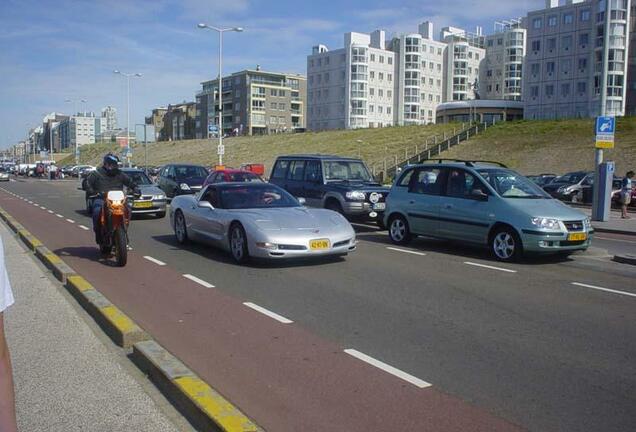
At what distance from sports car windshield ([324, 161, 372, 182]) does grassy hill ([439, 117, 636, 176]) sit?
31022mm

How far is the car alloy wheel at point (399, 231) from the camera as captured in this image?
12.8m

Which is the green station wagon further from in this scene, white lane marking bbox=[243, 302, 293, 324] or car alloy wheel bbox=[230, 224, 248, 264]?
white lane marking bbox=[243, 302, 293, 324]

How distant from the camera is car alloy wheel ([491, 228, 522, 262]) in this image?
10.6 meters

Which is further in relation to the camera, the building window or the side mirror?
the building window

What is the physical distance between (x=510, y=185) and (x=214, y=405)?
8.57m

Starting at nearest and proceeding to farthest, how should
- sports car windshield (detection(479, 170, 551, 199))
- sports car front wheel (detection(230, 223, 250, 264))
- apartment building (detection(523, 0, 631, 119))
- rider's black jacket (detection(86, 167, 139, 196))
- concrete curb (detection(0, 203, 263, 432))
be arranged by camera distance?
concrete curb (detection(0, 203, 263, 432))
sports car front wheel (detection(230, 223, 250, 264))
rider's black jacket (detection(86, 167, 139, 196))
sports car windshield (detection(479, 170, 551, 199))
apartment building (detection(523, 0, 631, 119))

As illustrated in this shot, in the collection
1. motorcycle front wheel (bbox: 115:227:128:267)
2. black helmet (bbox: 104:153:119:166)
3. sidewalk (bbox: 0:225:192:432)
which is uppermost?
black helmet (bbox: 104:153:119:166)

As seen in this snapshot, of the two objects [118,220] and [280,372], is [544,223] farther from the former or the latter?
[118,220]

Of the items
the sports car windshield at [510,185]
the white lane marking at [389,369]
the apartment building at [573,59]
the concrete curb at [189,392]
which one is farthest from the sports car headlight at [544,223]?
the apartment building at [573,59]

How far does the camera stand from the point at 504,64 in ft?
359

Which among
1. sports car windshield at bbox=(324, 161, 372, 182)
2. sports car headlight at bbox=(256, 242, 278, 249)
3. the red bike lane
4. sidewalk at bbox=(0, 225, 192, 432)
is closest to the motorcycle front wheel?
the red bike lane

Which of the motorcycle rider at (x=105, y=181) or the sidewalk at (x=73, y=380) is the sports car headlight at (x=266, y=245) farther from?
the sidewalk at (x=73, y=380)

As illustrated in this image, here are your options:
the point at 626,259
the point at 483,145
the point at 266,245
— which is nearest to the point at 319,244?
the point at 266,245

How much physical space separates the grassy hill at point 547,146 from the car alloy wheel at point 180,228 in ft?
121
